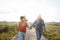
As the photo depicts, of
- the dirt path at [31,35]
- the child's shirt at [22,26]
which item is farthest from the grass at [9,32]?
the dirt path at [31,35]

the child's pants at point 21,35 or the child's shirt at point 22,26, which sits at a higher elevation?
the child's shirt at point 22,26

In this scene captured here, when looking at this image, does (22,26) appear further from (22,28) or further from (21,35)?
(21,35)

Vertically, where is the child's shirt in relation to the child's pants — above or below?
above

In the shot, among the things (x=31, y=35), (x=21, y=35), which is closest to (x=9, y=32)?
(x=21, y=35)

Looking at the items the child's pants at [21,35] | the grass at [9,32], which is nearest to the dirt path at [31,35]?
the child's pants at [21,35]

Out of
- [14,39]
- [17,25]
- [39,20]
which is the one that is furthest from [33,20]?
[14,39]

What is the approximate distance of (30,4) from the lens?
278 centimetres

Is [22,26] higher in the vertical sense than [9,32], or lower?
higher

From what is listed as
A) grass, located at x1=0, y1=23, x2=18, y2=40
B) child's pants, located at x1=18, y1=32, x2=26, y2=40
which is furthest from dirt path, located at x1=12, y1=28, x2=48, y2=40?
grass, located at x1=0, y1=23, x2=18, y2=40

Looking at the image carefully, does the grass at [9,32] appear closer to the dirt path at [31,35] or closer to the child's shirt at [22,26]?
the child's shirt at [22,26]

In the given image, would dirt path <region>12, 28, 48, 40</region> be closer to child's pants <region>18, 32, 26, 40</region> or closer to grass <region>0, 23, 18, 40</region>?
child's pants <region>18, 32, 26, 40</region>

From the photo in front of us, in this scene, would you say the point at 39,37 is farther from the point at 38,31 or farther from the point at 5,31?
the point at 5,31

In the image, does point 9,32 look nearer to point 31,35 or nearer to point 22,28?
point 22,28

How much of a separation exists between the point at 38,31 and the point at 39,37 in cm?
11
